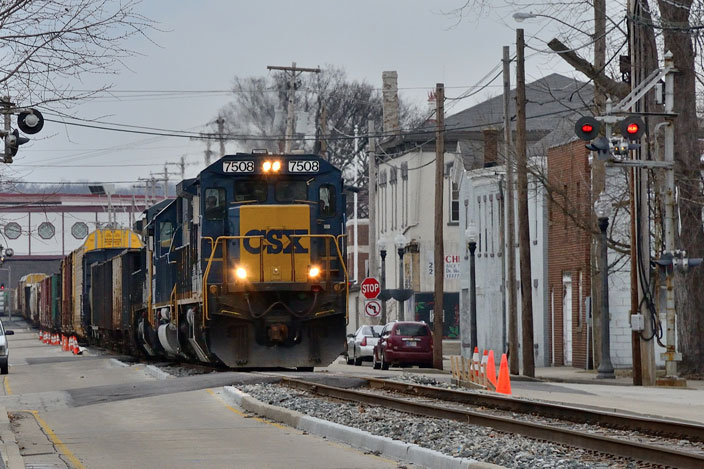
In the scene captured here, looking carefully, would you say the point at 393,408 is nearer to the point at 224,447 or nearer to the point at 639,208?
the point at 224,447

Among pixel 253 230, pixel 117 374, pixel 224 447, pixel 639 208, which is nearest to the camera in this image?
pixel 224 447

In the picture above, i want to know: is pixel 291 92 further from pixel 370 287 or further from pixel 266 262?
pixel 266 262

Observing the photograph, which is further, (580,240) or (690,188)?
(580,240)

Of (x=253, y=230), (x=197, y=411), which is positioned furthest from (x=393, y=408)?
(x=253, y=230)

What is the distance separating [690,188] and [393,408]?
15.2m

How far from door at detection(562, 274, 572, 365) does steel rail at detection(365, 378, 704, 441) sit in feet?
71.2

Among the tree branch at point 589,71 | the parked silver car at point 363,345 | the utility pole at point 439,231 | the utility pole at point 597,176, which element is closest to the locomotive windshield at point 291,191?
the tree branch at point 589,71

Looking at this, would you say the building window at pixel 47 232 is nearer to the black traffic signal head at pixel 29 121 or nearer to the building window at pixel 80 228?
the building window at pixel 80 228

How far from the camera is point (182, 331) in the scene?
2730 centimetres

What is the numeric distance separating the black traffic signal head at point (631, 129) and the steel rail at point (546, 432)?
817cm

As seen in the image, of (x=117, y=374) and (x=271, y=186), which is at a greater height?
(x=271, y=186)

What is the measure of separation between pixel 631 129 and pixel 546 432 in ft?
39.4

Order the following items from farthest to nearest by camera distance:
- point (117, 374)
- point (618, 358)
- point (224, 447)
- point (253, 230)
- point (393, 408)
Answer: point (618, 358), point (117, 374), point (253, 230), point (393, 408), point (224, 447)

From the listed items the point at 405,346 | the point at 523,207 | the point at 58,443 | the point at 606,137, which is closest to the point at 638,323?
the point at 606,137
